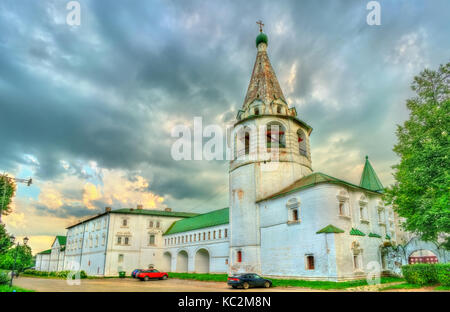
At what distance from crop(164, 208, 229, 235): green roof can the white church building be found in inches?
8.8

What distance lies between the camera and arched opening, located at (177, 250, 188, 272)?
163 feet

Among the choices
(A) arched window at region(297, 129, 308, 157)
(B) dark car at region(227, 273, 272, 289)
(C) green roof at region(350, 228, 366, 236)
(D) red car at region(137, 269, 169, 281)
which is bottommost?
(D) red car at region(137, 269, 169, 281)

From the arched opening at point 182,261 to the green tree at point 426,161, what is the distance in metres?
36.2

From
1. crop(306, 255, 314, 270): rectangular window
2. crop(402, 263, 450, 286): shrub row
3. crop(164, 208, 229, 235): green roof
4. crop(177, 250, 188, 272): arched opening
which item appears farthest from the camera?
crop(177, 250, 188, 272): arched opening

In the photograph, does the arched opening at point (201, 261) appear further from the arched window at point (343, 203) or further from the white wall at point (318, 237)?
the arched window at point (343, 203)

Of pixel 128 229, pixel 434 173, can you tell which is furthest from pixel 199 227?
pixel 434 173

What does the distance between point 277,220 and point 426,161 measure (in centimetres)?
1391

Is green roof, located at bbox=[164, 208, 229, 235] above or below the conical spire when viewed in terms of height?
below

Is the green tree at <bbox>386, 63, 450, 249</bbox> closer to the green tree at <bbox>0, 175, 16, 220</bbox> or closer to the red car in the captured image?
the red car

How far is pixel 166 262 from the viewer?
177 ft

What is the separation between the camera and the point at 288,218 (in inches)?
1105

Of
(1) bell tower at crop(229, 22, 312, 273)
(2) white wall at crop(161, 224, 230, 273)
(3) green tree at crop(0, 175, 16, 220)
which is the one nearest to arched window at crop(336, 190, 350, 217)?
(1) bell tower at crop(229, 22, 312, 273)
